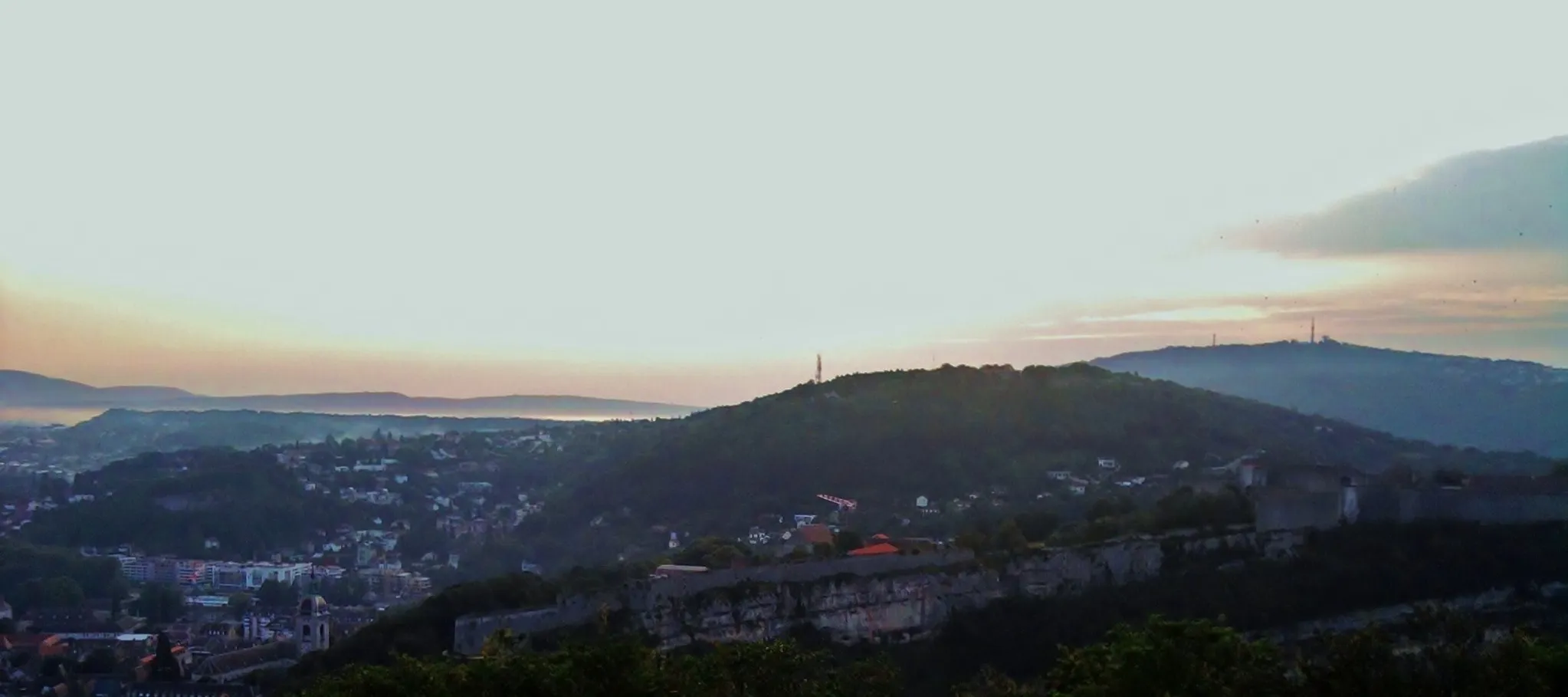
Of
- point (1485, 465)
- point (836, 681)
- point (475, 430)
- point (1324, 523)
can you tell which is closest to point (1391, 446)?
point (1485, 465)

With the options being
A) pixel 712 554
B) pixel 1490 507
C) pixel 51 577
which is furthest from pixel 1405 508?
pixel 51 577

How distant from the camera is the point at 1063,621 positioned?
62.0ft

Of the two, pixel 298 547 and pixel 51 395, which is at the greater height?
pixel 51 395

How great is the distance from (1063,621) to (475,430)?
7604cm

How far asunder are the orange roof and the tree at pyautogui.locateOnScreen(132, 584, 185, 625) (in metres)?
23.0

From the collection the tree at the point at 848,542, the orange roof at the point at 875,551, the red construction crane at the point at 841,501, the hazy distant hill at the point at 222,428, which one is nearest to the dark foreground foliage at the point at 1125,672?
the orange roof at the point at 875,551

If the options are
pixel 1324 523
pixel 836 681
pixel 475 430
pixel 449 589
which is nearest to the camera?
pixel 836 681

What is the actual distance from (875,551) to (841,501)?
17378mm

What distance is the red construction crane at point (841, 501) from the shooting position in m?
39.9

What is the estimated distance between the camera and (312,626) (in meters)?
30.3

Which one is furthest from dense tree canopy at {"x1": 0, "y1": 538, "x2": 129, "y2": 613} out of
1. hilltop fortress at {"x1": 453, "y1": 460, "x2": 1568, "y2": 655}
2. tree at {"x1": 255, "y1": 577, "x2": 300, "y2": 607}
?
hilltop fortress at {"x1": 453, "y1": 460, "x2": 1568, "y2": 655}

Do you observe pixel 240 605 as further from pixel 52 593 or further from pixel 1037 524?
pixel 1037 524

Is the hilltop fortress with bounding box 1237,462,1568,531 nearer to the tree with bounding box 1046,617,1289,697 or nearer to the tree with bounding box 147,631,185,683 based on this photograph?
the tree with bounding box 1046,617,1289,697

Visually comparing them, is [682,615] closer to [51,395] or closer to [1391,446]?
[1391,446]
